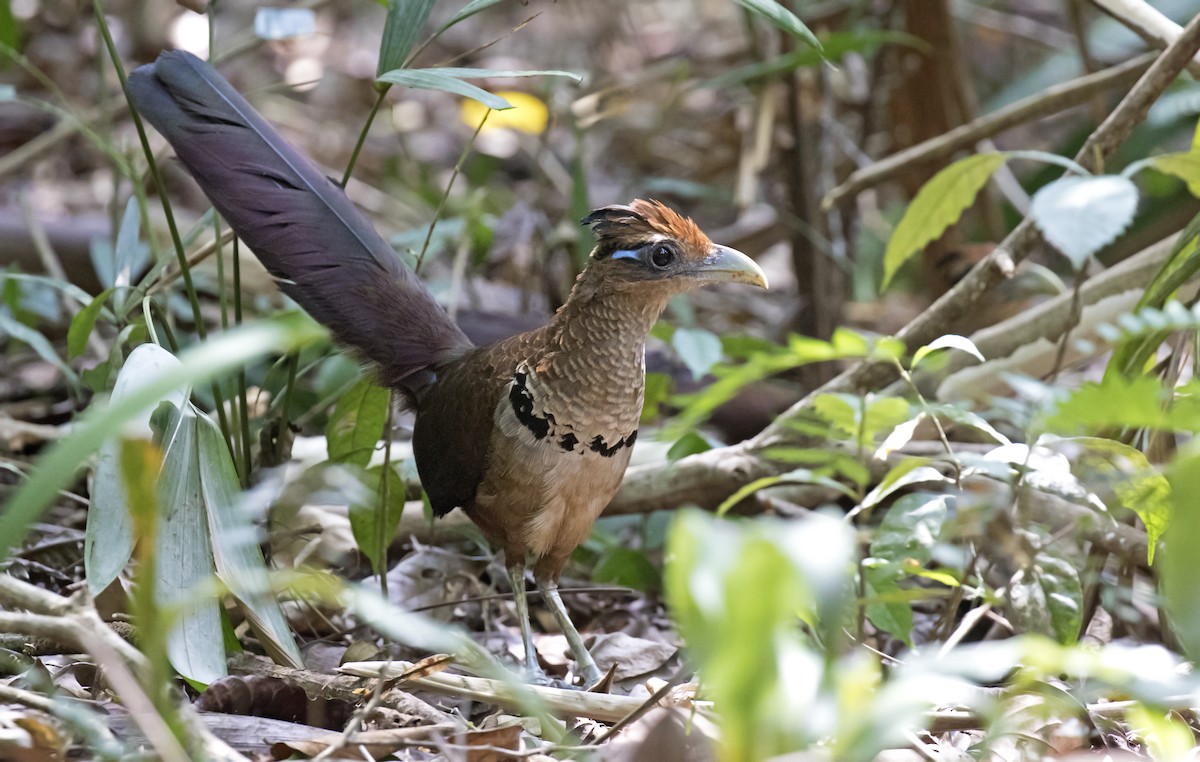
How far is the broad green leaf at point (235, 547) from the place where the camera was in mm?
2186

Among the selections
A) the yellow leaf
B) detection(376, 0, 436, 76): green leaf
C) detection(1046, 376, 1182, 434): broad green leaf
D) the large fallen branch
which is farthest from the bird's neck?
the yellow leaf

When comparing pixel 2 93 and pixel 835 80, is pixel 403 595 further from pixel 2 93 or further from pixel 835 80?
pixel 835 80

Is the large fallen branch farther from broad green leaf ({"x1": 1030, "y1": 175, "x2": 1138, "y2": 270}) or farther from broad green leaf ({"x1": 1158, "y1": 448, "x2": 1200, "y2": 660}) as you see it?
broad green leaf ({"x1": 1158, "y1": 448, "x2": 1200, "y2": 660})

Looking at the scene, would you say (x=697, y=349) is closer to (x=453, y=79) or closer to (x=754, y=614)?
(x=453, y=79)

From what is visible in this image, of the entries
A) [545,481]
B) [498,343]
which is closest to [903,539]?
[545,481]

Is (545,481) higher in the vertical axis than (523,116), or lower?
lower

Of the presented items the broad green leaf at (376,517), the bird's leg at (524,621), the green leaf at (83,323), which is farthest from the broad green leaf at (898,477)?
the green leaf at (83,323)

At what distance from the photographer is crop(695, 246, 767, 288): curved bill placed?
111 inches

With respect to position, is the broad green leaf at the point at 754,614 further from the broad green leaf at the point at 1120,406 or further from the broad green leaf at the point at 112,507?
the broad green leaf at the point at 112,507

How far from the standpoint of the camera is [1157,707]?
144 cm

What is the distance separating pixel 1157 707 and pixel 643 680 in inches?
57.7

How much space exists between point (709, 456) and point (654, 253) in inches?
29.5

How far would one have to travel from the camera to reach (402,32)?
8.45 feet

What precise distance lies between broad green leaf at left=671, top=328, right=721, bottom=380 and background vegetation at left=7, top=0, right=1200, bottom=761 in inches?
0.6
